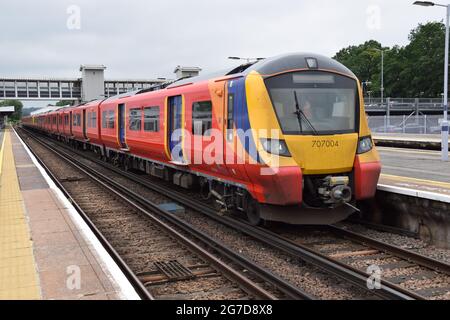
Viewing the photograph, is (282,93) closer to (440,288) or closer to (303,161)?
(303,161)

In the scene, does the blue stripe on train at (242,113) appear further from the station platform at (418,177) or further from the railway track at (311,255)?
the station platform at (418,177)

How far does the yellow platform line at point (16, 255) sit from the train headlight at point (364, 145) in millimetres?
5455

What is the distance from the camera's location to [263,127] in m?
7.47

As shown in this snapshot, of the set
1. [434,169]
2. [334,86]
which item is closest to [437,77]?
[434,169]

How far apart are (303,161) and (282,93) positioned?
1162 mm

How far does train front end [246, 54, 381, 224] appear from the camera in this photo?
744 centimetres

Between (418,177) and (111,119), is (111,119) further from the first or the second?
(418,177)

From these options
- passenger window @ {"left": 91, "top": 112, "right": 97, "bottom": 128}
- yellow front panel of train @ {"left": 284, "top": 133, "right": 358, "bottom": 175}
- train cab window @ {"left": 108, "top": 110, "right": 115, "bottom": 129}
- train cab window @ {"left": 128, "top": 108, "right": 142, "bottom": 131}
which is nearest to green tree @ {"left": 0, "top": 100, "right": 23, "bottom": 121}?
passenger window @ {"left": 91, "top": 112, "right": 97, "bottom": 128}

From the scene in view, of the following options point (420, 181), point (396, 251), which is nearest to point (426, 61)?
point (420, 181)

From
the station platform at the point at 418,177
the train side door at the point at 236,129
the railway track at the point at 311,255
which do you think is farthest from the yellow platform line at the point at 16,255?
the station platform at the point at 418,177

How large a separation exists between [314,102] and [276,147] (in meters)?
1.15

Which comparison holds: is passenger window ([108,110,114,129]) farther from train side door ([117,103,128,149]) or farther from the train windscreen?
the train windscreen

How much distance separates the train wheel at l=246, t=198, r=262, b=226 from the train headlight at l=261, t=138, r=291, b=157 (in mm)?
1273

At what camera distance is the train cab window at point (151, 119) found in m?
12.6
